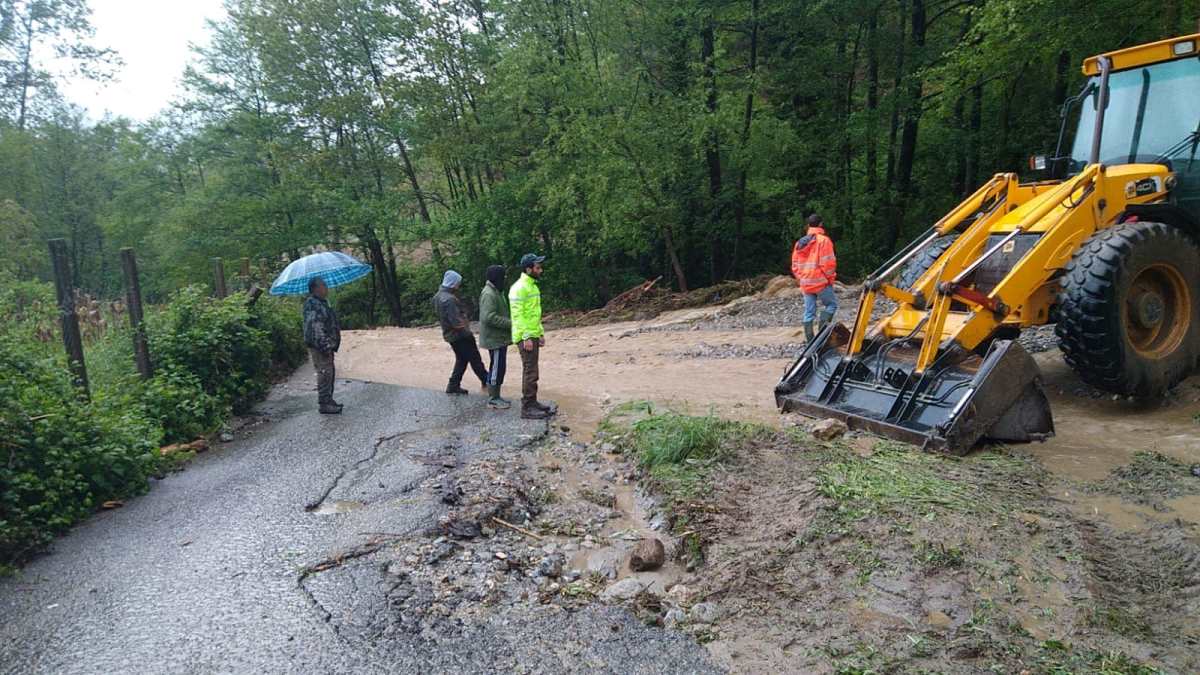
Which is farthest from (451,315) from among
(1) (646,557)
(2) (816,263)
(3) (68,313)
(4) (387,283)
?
(4) (387,283)

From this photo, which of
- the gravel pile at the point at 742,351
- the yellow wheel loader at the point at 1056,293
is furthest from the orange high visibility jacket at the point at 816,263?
the yellow wheel loader at the point at 1056,293

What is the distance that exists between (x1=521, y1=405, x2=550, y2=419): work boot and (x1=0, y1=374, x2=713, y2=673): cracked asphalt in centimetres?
109

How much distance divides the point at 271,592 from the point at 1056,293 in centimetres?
653

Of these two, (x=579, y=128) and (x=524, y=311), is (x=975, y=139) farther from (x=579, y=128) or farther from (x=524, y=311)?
(x=524, y=311)

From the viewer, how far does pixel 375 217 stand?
27.7 metres

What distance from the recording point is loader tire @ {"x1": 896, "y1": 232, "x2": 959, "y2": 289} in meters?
7.69

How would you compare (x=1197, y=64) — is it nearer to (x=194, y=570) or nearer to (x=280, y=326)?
(x=194, y=570)

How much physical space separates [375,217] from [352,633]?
2594 cm

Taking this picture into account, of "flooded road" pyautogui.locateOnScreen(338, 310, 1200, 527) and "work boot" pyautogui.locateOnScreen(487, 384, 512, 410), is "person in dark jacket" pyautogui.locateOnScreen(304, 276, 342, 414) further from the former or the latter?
"flooded road" pyautogui.locateOnScreen(338, 310, 1200, 527)

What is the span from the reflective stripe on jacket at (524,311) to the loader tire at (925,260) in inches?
159

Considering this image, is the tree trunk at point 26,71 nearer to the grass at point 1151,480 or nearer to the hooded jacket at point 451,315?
the hooded jacket at point 451,315

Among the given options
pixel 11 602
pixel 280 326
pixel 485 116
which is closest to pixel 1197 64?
pixel 11 602

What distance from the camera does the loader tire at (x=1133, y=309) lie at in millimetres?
5762

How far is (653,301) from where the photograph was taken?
763 inches
